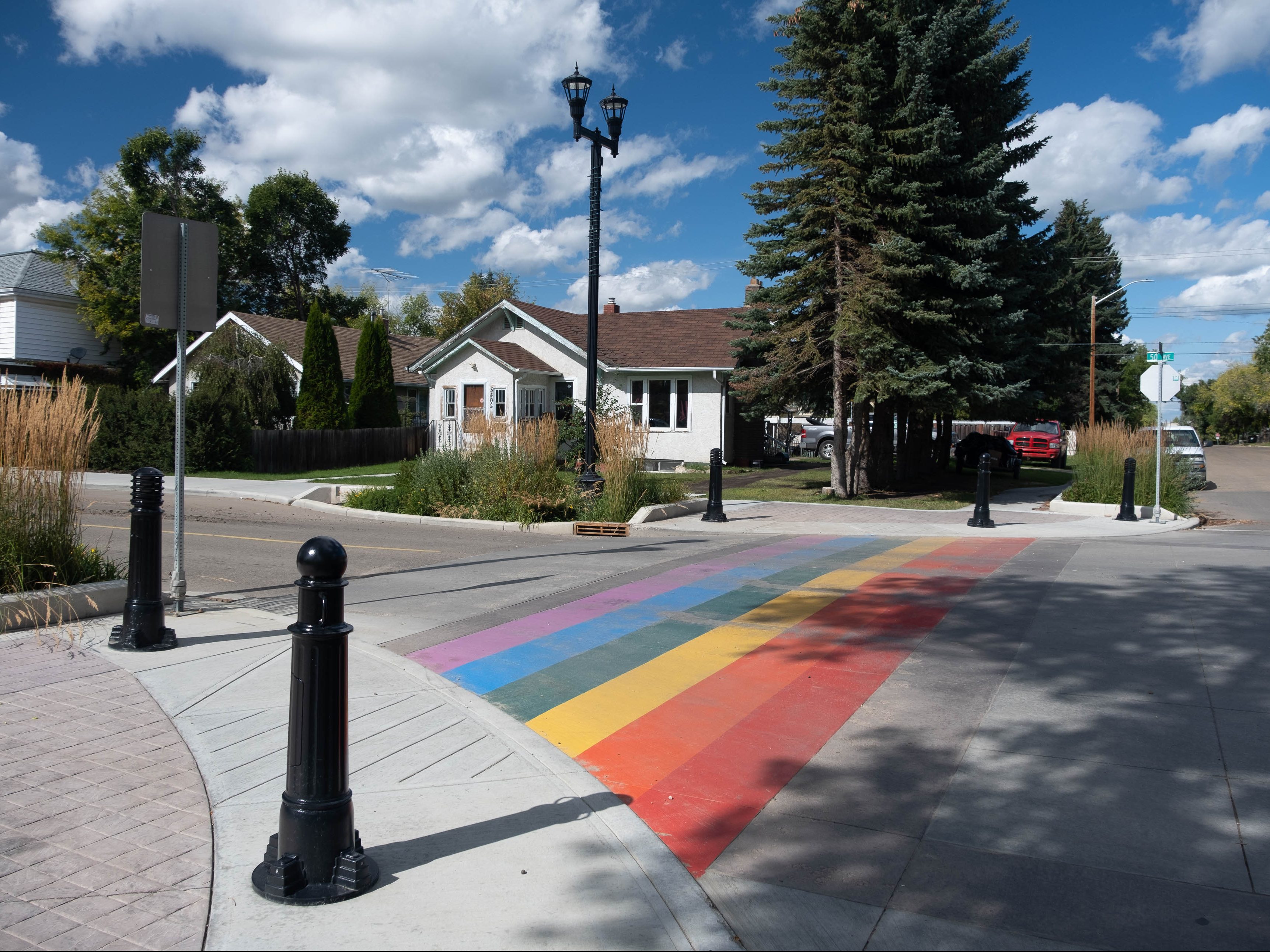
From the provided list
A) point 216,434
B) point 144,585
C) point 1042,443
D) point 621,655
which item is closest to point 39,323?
point 216,434

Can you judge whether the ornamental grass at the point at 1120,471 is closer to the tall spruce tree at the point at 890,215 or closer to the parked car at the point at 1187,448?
the parked car at the point at 1187,448

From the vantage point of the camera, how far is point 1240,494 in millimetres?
26219

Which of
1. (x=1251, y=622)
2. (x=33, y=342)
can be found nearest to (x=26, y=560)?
(x=1251, y=622)

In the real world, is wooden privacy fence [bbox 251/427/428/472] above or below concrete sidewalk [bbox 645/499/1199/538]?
above

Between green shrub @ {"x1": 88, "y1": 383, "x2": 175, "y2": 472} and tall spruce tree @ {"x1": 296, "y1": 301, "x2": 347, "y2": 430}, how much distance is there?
5484mm

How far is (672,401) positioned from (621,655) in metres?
24.2

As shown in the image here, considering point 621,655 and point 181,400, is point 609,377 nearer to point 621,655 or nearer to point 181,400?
point 181,400

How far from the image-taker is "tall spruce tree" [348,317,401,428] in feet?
108

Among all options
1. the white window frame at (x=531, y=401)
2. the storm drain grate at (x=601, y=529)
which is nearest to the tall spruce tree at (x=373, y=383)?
the white window frame at (x=531, y=401)

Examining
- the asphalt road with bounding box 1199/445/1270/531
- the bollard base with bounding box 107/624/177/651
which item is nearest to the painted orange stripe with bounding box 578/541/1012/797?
the bollard base with bounding box 107/624/177/651

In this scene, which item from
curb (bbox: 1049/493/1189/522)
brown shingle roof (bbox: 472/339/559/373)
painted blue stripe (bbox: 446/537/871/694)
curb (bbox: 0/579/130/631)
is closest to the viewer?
painted blue stripe (bbox: 446/537/871/694)

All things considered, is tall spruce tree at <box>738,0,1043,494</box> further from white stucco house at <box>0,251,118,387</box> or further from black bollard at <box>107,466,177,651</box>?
white stucco house at <box>0,251,118,387</box>

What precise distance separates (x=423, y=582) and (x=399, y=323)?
7885 cm

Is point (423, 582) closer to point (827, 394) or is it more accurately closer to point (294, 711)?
point (294, 711)
